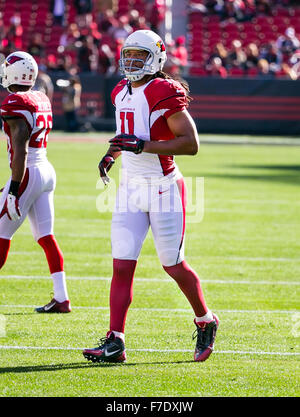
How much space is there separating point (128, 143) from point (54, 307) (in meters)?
2.02

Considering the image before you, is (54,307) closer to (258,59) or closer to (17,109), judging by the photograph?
(17,109)

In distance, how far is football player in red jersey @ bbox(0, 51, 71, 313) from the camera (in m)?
6.10

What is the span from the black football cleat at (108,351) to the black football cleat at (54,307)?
1.38 meters

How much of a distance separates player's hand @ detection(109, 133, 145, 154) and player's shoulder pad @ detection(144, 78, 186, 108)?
0.25 m

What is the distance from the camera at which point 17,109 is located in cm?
611

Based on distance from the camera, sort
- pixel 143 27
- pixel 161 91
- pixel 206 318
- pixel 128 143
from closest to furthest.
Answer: pixel 128 143, pixel 161 91, pixel 206 318, pixel 143 27

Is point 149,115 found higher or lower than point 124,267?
higher

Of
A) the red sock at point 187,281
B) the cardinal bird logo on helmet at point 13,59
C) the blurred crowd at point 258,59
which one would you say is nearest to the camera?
the red sock at point 187,281

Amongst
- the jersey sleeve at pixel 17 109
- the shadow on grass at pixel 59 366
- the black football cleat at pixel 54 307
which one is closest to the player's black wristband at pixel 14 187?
the jersey sleeve at pixel 17 109

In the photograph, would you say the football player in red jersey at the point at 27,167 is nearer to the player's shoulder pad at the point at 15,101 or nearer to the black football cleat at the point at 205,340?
the player's shoulder pad at the point at 15,101

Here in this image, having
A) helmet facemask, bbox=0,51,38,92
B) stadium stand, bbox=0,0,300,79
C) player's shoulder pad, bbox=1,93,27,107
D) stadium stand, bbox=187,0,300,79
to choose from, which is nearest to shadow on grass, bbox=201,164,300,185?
stadium stand, bbox=0,0,300,79

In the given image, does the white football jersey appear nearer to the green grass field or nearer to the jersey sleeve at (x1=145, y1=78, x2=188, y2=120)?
the jersey sleeve at (x1=145, y1=78, x2=188, y2=120)

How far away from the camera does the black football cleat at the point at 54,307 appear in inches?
263

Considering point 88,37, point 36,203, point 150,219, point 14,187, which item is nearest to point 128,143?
point 150,219
